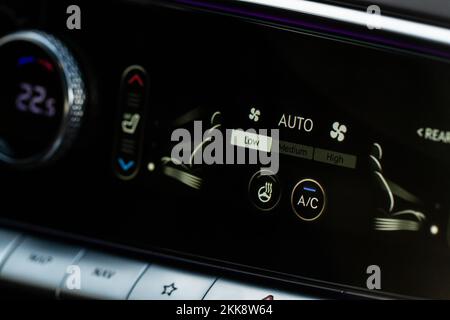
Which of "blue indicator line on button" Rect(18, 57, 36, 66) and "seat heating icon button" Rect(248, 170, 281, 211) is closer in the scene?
"seat heating icon button" Rect(248, 170, 281, 211)

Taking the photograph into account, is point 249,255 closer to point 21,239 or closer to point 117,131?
point 117,131

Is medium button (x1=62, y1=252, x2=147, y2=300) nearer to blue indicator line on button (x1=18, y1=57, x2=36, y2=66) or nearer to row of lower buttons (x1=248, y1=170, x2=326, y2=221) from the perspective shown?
row of lower buttons (x1=248, y1=170, x2=326, y2=221)

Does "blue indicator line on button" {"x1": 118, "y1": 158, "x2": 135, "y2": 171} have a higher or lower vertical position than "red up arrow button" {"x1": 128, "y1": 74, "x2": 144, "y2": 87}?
lower

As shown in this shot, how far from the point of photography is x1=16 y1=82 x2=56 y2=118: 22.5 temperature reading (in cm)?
111

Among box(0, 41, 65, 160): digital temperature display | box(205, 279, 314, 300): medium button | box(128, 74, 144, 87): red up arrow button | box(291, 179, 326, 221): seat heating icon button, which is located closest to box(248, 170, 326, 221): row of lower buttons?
box(291, 179, 326, 221): seat heating icon button

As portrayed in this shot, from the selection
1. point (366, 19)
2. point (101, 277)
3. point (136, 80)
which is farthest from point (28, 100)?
point (366, 19)

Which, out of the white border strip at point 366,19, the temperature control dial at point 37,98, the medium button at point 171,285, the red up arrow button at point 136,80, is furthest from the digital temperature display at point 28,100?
the white border strip at point 366,19

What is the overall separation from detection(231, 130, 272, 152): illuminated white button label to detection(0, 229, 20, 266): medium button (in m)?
0.40

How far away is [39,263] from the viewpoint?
112 centimetres
